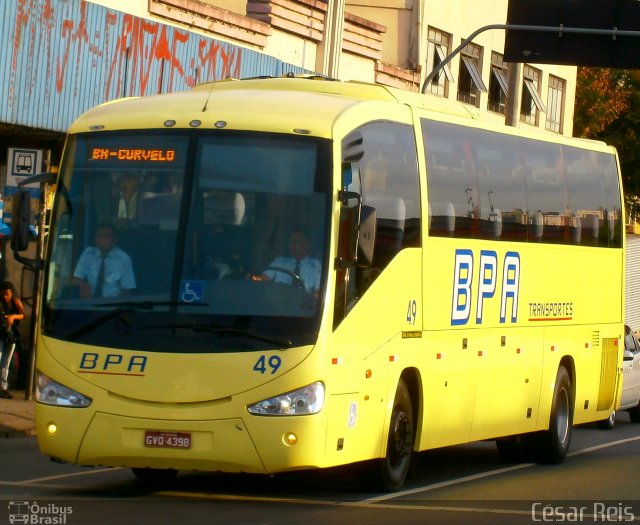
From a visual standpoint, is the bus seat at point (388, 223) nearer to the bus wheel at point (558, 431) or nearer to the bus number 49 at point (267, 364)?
the bus number 49 at point (267, 364)

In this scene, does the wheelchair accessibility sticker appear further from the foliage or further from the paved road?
the foliage

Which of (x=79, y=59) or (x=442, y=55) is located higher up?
(x=442, y=55)

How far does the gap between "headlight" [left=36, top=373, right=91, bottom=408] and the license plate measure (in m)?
0.55

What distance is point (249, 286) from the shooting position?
456 inches

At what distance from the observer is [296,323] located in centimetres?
1153

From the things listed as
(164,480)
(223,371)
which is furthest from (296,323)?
(164,480)

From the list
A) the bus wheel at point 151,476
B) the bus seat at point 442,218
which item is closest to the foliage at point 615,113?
the bus seat at point 442,218

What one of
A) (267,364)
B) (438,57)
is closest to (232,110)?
(267,364)

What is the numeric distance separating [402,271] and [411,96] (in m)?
1.92

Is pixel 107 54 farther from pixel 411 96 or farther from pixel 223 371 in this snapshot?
pixel 223 371

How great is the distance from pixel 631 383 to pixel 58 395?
15336 mm

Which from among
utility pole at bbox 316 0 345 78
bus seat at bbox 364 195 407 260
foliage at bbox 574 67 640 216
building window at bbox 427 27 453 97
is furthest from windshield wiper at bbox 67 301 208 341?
foliage at bbox 574 67 640 216

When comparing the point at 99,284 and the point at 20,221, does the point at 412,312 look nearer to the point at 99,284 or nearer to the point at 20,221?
the point at 99,284

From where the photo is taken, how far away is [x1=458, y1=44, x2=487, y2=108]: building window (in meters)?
39.7
